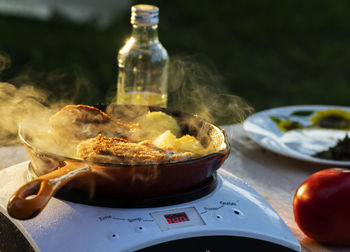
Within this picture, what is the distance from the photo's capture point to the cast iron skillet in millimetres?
1153

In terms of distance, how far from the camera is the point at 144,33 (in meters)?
2.35

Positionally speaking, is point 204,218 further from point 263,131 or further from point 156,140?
point 263,131

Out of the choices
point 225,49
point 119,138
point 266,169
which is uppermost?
point 119,138

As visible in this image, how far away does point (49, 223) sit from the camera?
4.17ft

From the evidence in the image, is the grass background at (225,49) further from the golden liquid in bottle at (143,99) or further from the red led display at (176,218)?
the red led display at (176,218)

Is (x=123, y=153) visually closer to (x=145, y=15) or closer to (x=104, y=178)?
(x=104, y=178)

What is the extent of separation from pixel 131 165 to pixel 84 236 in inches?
7.6

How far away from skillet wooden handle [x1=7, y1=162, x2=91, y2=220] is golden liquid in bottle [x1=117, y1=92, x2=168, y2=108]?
111 cm

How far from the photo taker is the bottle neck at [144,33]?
232 centimetres

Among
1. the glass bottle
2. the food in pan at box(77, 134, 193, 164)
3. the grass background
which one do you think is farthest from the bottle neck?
the grass background

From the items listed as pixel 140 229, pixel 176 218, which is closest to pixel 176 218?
pixel 176 218

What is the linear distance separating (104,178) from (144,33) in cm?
120

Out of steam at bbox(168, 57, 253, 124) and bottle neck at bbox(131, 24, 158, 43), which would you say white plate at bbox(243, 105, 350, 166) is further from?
bottle neck at bbox(131, 24, 158, 43)

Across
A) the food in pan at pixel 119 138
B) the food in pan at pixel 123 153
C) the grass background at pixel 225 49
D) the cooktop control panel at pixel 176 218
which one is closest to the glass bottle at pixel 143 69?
the food in pan at pixel 119 138
